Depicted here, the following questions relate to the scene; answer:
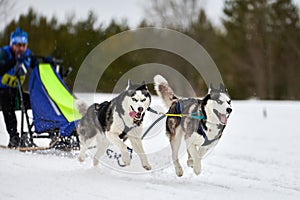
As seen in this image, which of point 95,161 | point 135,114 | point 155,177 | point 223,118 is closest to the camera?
point 223,118

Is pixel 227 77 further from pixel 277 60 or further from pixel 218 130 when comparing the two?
pixel 218 130

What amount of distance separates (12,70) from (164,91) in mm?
2669

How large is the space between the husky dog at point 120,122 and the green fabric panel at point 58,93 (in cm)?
58

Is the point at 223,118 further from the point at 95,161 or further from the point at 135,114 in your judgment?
the point at 95,161

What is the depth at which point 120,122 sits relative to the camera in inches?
219

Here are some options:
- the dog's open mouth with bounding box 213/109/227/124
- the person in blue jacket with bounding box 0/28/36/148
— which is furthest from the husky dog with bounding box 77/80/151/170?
the person in blue jacket with bounding box 0/28/36/148

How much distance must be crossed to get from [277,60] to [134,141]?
26705 mm

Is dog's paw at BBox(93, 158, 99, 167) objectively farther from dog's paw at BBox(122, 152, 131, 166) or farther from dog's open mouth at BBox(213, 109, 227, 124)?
dog's open mouth at BBox(213, 109, 227, 124)

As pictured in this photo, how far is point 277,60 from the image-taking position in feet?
101

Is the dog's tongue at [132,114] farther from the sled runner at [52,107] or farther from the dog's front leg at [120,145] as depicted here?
the sled runner at [52,107]

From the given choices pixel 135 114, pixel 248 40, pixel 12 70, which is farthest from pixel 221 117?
pixel 248 40

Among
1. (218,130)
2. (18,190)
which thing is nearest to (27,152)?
(18,190)

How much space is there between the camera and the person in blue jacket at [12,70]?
7273 mm

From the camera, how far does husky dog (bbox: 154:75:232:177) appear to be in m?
5.32
